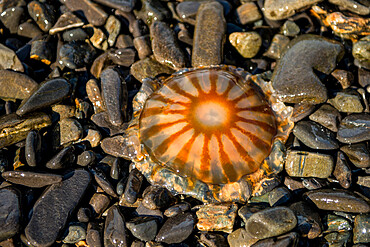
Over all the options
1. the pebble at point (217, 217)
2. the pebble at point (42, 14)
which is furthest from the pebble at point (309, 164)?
the pebble at point (42, 14)

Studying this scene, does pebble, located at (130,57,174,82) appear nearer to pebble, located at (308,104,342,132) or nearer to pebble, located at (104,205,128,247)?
pebble, located at (104,205,128,247)

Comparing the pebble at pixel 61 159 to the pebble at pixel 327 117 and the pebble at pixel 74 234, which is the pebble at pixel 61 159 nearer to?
the pebble at pixel 74 234

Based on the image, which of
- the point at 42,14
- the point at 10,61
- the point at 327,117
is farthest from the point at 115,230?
the point at 42,14

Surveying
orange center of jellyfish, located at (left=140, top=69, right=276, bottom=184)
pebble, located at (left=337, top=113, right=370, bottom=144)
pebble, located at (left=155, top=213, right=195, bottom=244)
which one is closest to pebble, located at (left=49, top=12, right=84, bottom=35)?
orange center of jellyfish, located at (left=140, top=69, right=276, bottom=184)

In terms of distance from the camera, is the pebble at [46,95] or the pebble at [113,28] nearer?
the pebble at [46,95]

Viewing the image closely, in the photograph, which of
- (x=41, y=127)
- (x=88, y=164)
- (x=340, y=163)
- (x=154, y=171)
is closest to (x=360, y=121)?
(x=340, y=163)

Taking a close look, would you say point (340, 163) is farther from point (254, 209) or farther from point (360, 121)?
point (254, 209)
